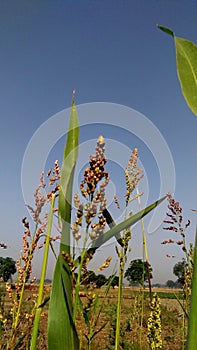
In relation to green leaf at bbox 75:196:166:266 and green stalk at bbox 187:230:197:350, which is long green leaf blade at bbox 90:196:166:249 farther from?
green stalk at bbox 187:230:197:350

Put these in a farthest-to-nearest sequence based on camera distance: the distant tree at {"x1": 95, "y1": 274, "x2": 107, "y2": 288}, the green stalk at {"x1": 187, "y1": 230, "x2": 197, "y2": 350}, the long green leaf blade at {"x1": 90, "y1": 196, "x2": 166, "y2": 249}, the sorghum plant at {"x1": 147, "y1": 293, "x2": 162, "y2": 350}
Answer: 1. the sorghum plant at {"x1": 147, "y1": 293, "x2": 162, "y2": 350}
2. the distant tree at {"x1": 95, "y1": 274, "x2": 107, "y2": 288}
3. the long green leaf blade at {"x1": 90, "y1": 196, "x2": 166, "y2": 249}
4. the green stalk at {"x1": 187, "y1": 230, "x2": 197, "y2": 350}

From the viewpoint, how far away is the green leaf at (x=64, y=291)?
49 centimetres

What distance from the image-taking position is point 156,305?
1425 mm

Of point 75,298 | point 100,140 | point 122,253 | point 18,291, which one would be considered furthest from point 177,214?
point 75,298

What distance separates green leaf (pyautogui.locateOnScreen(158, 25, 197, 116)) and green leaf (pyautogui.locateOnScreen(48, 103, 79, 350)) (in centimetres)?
19

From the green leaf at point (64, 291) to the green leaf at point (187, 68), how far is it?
194 millimetres

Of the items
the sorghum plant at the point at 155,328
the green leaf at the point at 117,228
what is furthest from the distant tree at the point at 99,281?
the sorghum plant at the point at 155,328

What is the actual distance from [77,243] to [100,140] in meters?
0.22

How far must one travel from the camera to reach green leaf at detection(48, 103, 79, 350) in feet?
1.61

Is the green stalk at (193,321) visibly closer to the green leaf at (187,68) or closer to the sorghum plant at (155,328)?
the green leaf at (187,68)

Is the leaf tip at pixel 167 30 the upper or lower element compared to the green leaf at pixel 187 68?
upper

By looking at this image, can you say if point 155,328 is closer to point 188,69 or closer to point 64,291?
point 64,291

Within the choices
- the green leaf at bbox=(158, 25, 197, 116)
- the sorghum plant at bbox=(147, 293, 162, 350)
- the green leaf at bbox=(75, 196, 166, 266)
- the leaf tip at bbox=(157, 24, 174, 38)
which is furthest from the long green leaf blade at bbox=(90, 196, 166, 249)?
the sorghum plant at bbox=(147, 293, 162, 350)

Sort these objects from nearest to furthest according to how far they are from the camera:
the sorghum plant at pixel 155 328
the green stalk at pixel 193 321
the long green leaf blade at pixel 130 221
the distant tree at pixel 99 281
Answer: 1. the green stalk at pixel 193 321
2. the long green leaf blade at pixel 130 221
3. the distant tree at pixel 99 281
4. the sorghum plant at pixel 155 328
